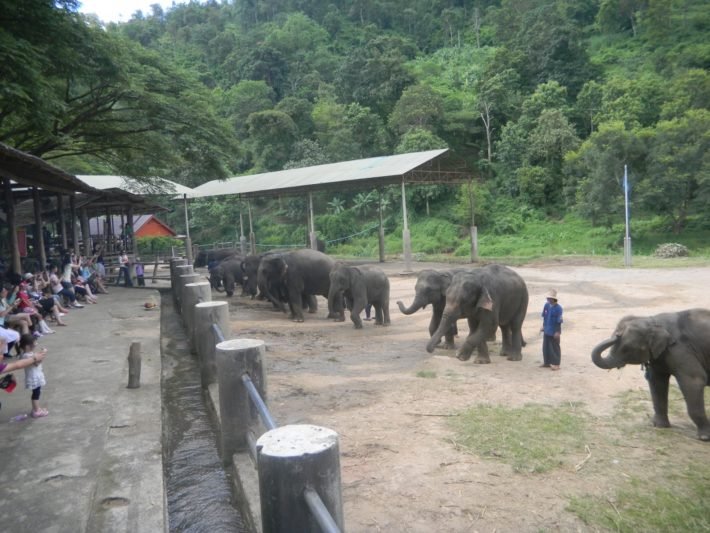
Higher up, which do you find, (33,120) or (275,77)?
(275,77)

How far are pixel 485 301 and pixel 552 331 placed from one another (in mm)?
1126

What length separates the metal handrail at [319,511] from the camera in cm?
229

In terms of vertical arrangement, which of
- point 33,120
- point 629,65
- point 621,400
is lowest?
point 621,400

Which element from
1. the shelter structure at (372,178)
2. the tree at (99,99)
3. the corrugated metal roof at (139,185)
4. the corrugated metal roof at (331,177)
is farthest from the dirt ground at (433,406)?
the corrugated metal roof at (331,177)

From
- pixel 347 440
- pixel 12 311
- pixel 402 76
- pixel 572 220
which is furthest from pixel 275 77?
pixel 347 440

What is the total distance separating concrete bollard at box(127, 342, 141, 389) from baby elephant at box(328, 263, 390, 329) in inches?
240

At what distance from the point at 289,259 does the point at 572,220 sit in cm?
2541

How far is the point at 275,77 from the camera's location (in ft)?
219

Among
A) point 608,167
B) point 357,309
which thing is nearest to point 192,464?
point 357,309

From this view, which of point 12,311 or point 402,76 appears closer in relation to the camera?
point 12,311

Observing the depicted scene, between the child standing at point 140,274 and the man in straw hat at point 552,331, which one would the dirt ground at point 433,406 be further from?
the child standing at point 140,274

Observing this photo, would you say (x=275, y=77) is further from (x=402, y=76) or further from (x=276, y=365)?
(x=276, y=365)

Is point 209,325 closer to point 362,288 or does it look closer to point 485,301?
point 485,301

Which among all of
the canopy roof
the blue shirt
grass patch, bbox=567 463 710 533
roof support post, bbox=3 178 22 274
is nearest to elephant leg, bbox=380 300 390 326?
the blue shirt
